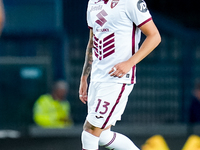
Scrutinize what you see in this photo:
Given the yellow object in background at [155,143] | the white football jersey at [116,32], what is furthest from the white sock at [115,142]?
the yellow object in background at [155,143]

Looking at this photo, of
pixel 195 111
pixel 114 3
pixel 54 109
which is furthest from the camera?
pixel 54 109

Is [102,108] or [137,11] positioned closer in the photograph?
[137,11]

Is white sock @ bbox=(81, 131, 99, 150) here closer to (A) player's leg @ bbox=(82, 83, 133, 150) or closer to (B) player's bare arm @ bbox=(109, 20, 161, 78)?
(A) player's leg @ bbox=(82, 83, 133, 150)

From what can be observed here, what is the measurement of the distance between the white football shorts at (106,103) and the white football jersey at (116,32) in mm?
56

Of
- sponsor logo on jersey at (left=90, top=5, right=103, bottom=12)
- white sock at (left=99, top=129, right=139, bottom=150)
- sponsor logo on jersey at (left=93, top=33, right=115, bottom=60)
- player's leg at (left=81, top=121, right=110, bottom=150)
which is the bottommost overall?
white sock at (left=99, top=129, right=139, bottom=150)

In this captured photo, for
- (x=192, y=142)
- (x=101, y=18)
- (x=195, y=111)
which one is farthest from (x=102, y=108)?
(x=195, y=111)

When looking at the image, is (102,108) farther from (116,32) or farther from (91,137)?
(116,32)

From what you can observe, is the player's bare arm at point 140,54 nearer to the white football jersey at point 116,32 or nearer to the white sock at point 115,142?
the white football jersey at point 116,32

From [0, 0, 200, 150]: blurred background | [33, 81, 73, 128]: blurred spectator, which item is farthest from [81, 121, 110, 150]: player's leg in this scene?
[0, 0, 200, 150]: blurred background

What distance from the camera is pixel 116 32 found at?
149 inches

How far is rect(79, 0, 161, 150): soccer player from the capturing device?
145 inches

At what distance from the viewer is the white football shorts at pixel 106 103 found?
12.5ft

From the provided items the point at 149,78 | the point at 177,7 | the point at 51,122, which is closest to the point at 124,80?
the point at 51,122

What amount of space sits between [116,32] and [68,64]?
467 centimetres
